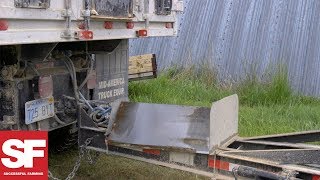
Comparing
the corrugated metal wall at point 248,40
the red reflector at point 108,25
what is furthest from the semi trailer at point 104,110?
the corrugated metal wall at point 248,40

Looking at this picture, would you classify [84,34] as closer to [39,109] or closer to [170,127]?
[39,109]

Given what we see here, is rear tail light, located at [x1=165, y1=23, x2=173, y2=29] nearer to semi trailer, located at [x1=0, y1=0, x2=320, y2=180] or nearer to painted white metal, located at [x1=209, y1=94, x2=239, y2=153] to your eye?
semi trailer, located at [x1=0, y1=0, x2=320, y2=180]

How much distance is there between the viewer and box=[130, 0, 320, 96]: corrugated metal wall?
10008 millimetres

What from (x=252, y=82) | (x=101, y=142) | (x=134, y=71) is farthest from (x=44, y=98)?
(x=252, y=82)

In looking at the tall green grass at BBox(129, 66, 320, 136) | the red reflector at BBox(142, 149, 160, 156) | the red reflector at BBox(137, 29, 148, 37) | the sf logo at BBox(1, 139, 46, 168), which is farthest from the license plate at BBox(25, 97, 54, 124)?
the tall green grass at BBox(129, 66, 320, 136)

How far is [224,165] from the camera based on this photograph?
3.98 metres

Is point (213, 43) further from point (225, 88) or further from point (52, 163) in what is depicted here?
point (52, 163)

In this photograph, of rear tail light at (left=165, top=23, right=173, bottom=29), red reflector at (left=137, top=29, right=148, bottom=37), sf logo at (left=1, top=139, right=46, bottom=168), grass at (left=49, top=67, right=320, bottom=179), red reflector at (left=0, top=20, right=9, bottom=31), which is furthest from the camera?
rear tail light at (left=165, top=23, right=173, bottom=29)

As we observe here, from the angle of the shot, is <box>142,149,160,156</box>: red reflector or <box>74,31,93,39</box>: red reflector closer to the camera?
<box>142,149,160,156</box>: red reflector

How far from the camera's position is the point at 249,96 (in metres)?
9.19

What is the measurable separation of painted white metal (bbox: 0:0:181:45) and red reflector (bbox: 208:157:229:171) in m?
1.52

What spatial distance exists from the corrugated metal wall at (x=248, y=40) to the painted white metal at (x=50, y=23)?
16.6 feet

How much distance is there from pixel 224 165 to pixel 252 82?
18.8 feet

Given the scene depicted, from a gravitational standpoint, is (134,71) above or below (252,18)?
below
